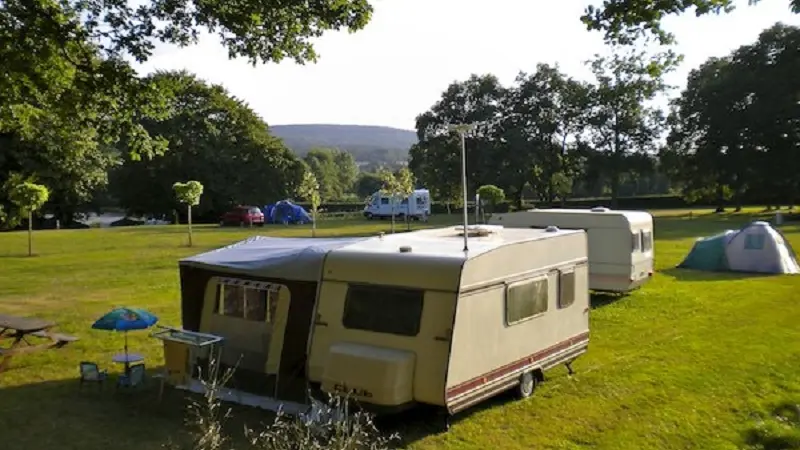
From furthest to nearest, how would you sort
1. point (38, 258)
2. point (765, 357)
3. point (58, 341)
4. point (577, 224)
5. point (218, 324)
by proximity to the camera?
point (38, 258), point (577, 224), point (765, 357), point (58, 341), point (218, 324)

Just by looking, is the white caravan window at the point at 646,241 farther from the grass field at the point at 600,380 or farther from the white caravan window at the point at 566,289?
the white caravan window at the point at 566,289

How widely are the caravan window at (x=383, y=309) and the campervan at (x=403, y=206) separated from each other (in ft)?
130

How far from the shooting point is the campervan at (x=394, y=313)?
7594mm

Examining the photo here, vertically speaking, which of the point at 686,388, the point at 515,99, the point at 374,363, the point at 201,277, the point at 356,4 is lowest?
the point at 686,388

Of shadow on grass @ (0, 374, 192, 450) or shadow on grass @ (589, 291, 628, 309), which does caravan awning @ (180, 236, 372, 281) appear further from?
shadow on grass @ (589, 291, 628, 309)

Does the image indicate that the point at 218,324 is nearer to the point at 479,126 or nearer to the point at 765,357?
the point at 765,357

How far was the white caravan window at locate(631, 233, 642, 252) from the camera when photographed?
1588 centimetres

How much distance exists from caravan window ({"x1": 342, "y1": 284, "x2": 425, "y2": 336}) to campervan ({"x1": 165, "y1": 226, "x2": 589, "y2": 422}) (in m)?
0.01

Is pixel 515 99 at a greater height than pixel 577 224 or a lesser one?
greater

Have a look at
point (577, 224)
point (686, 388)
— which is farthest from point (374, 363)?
point (577, 224)

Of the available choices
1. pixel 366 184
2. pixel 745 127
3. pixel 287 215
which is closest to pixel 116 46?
pixel 287 215

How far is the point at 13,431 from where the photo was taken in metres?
8.00

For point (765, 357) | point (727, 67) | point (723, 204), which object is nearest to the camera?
point (765, 357)

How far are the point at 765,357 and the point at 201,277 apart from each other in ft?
28.7
